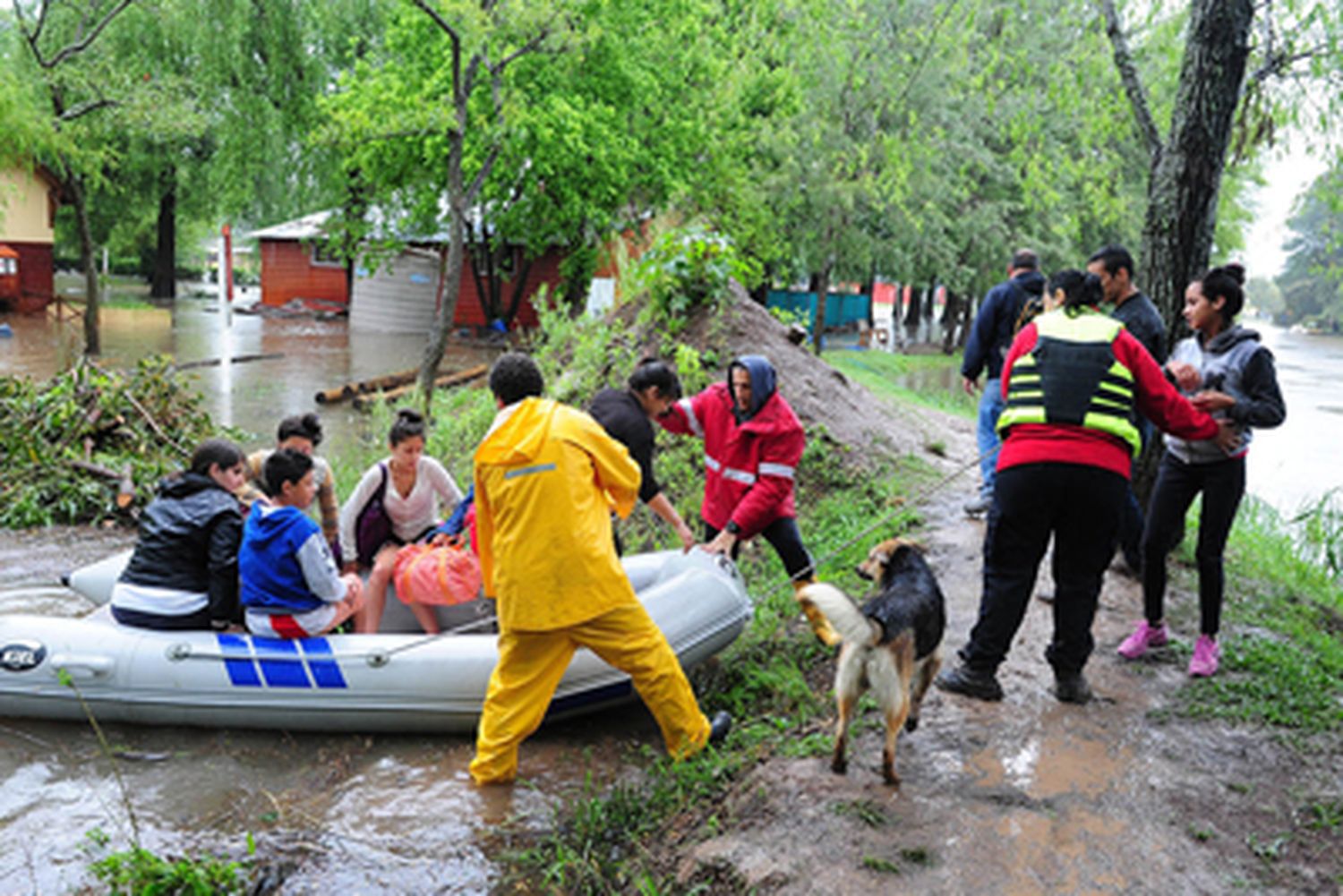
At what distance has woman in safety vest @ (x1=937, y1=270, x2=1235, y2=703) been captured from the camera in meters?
3.80

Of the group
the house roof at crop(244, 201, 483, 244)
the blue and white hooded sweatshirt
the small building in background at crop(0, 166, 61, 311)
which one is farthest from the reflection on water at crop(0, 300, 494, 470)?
the blue and white hooded sweatshirt

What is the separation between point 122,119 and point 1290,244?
64.2 metres

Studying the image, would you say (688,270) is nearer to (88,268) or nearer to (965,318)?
(88,268)

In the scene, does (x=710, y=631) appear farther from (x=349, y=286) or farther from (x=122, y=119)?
(x=349, y=286)

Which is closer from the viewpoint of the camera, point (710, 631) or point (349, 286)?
point (710, 631)

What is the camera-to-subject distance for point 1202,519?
175 inches

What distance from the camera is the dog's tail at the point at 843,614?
10.6 feet

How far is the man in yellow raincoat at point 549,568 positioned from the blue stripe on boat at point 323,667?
3.17ft

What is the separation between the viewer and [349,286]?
32.0m

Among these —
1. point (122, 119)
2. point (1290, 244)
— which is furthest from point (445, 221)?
point (1290, 244)

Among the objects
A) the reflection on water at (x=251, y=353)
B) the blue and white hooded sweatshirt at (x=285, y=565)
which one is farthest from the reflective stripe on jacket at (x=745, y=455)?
the reflection on water at (x=251, y=353)

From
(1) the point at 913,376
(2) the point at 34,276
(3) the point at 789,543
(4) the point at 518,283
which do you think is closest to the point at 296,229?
(2) the point at 34,276

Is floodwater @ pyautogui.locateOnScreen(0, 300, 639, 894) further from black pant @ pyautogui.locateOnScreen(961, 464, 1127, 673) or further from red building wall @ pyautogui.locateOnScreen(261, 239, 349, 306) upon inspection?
red building wall @ pyautogui.locateOnScreen(261, 239, 349, 306)

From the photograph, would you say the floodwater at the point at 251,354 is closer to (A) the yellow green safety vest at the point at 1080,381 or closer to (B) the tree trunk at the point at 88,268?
(B) the tree trunk at the point at 88,268
